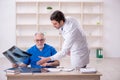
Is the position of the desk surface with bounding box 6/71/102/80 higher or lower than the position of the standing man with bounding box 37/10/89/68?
lower

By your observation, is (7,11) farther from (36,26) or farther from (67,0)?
(67,0)

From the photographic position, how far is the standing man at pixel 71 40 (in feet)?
9.90

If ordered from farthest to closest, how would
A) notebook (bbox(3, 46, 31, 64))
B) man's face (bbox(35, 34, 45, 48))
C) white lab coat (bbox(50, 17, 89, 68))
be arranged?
man's face (bbox(35, 34, 45, 48)) → white lab coat (bbox(50, 17, 89, 68)) → notebook (bbox(3, 46, 31, 64))

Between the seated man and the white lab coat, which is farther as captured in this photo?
the seated man

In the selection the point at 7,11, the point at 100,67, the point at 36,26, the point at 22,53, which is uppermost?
the point at 7,11

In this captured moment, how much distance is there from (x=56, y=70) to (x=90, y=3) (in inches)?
234

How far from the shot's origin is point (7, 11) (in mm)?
8469

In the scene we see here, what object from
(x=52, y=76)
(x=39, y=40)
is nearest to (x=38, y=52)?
(x=39, y=40)

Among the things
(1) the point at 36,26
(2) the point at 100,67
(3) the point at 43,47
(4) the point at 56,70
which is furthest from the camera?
(1) the point at 36,26

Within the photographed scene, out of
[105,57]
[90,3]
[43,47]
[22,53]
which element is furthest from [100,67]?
[22,53]

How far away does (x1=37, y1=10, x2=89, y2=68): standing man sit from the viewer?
3018mm

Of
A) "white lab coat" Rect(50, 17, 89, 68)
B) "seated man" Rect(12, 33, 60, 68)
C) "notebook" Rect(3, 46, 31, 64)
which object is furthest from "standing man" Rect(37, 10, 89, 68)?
"seated man" Rect(12, 33, 60, 68)

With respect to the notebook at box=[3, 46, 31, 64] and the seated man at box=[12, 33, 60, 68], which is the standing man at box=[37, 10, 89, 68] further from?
the seated man at box=[12, 33, 60, 68]

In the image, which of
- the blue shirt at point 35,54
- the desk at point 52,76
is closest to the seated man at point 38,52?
the blue shirt at point 35,54
